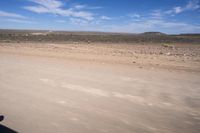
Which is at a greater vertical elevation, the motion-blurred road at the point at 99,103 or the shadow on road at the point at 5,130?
the motion-blurred road at the point at 99,103

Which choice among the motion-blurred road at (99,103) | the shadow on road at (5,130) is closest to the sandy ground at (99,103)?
the motion-blurred road at (99,103)

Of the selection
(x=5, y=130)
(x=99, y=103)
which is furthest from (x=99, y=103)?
(x=5, y=130)

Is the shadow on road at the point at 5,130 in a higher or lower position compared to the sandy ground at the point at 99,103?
lower

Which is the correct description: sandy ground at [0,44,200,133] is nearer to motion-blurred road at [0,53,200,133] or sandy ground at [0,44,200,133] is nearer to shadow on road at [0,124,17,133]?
motion-blurred road at [0,53,200,133]

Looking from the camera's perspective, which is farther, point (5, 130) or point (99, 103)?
point (99, 103)

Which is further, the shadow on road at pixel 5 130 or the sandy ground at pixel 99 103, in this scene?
the sandy ground at pixel 99 103

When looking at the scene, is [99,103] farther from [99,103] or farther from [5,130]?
[5,130]

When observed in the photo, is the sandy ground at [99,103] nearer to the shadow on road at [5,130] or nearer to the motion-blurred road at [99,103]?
the motion-blurred road at [99,103]

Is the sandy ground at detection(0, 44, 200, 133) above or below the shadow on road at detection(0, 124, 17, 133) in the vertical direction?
above

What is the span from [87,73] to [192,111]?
4368mm

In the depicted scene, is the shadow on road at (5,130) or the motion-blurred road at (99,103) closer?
the shadow on road at (5,130)

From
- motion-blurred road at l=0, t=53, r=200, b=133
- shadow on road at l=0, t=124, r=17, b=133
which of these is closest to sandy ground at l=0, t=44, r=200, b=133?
motion-blurred road at l=0, t=53, r=200, b=133

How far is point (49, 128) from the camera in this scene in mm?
3527

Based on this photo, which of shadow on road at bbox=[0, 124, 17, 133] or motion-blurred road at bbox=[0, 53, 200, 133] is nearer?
shadow on road at bbox=[0, 124, 17, 133]
